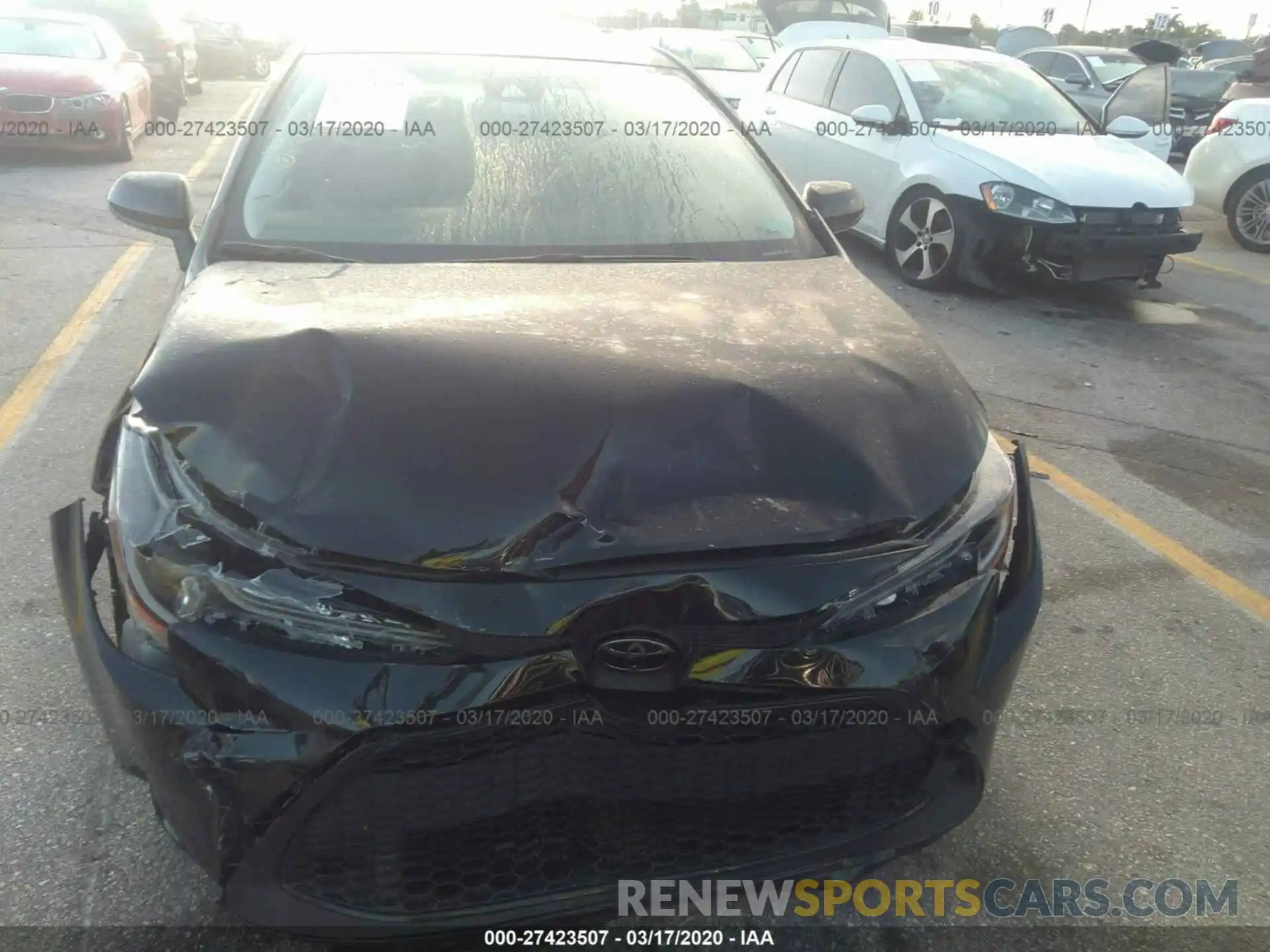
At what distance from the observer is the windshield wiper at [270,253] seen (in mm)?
2607

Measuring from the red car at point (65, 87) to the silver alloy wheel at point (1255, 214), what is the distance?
1082 centimetres

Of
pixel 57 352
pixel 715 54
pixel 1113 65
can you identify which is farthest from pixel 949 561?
pixel 1113 65

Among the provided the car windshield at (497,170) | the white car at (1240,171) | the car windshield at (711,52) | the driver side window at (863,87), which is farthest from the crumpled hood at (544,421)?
the car windshield at (711,52)

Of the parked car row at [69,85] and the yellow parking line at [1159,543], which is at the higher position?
the yellow parking line at [1159,543]

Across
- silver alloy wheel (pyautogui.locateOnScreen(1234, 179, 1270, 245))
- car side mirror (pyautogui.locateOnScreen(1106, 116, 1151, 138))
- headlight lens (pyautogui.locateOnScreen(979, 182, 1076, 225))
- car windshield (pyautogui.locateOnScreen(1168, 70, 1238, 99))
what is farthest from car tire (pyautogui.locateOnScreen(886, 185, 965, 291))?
car windshield (pyautogui.locateOnScreen(1168, 70, 1238, 99))

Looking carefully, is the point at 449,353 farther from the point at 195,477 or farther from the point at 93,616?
the point at 93,616

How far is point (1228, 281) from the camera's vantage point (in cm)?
827

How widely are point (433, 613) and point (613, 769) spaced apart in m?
0.42

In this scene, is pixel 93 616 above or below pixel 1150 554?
above

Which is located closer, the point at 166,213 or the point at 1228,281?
the point at 166,213

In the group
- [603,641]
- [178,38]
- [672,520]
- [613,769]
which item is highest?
[672,520]

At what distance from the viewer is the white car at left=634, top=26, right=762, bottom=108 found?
12.3 meters

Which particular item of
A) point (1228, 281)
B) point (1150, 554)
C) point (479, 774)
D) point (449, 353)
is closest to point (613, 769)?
point (479, 774)

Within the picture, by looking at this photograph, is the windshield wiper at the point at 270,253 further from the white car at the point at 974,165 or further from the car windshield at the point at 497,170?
the white car at the point at 974,165
